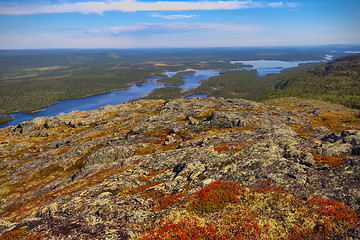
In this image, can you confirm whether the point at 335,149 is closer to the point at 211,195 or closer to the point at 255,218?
the point at 255,218

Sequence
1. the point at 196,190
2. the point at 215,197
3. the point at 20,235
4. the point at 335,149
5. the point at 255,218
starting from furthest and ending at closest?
the point at 335,149
the point at 196,190
the point at 215,197
the point at 20,235
the point at 255,218

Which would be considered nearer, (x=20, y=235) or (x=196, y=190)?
(x=20, y=235)

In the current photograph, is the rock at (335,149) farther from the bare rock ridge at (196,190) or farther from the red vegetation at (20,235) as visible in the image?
the red vegetation at (20,235)

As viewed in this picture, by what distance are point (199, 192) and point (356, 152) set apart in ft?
74.9

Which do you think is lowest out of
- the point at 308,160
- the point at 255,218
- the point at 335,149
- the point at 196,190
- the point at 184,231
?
the point at 196,190

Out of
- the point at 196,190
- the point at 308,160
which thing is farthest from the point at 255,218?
the point at 308,160

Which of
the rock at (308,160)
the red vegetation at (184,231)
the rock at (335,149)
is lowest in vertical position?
the red vegetation at (184,231)

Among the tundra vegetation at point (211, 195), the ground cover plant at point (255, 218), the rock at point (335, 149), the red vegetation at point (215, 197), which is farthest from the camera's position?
the rock at point (335, 149)

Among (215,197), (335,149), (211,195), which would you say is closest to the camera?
(215,197)

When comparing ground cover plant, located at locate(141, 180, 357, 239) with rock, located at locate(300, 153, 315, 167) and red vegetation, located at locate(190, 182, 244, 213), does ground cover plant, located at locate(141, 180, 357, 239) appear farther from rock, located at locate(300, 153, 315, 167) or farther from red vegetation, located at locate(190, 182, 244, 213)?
rock, located at locate(300, 153, 315, 167)

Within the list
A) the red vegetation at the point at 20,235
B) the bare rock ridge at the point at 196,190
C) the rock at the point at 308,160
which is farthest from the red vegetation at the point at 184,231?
the rock at the point at 308,160

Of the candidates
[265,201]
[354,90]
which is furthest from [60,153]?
[354,90]

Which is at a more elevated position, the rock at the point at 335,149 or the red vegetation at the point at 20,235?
the rock at the point at 335,149

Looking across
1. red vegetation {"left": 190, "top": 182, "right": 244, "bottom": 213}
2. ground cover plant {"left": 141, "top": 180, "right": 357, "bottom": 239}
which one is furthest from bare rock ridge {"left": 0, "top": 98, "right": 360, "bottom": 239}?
red vegetation {"left": 190, "top": 182, "right": 244, "bottom": 213}
